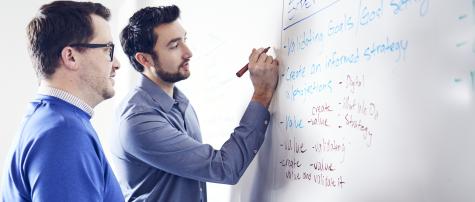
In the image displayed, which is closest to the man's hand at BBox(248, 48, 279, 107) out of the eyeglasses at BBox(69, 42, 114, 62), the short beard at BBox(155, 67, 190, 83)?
the short beard at BBox(155, 67, 190, 83)

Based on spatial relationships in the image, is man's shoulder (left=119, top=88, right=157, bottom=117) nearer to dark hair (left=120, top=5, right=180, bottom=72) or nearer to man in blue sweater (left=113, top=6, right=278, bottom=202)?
man in blue sweater (left=113, top=6, right=278, bottom=202)

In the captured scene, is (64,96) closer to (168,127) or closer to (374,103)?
(168,127)

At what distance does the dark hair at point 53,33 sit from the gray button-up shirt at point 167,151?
269 mm

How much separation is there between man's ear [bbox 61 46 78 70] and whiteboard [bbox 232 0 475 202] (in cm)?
49

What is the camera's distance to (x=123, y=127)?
1.10 m

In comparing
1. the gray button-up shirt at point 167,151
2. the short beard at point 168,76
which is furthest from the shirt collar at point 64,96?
the short beard at point 168,76

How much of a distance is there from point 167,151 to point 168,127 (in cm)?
6

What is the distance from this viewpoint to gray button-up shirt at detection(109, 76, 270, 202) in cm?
105

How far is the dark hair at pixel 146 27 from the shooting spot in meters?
1.24

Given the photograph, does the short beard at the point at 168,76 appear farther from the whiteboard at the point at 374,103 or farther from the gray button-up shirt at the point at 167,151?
the whiteboard at the point at 374,103

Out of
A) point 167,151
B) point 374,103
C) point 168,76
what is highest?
point 168,76

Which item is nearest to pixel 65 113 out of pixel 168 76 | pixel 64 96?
pixel 64 96

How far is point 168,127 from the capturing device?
1.08 m

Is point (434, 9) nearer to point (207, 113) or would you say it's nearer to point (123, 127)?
point (123, 127)
